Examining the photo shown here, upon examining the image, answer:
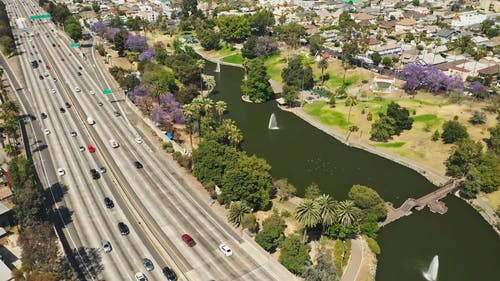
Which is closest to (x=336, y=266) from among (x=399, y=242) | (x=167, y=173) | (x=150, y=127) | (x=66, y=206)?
(x=399, y=242)

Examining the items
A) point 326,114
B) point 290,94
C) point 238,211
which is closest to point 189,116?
point 290,94

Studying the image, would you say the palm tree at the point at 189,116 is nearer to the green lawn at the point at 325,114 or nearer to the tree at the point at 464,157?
the green lawn at the point at 325,114

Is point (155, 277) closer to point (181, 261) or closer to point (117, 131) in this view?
point (181, 261)

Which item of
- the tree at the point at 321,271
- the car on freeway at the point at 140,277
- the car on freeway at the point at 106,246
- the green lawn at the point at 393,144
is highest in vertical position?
the tree at the point at 321,271

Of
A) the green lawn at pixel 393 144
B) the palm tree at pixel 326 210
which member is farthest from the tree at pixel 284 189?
the green lawn at pixel 393 144

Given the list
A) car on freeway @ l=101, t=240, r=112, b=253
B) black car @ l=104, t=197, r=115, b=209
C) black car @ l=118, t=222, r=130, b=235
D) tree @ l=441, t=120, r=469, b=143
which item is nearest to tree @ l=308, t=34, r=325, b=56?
tree @ l=441, t=120, r=469, b=143

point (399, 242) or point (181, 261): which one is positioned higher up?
point (181, 261)
